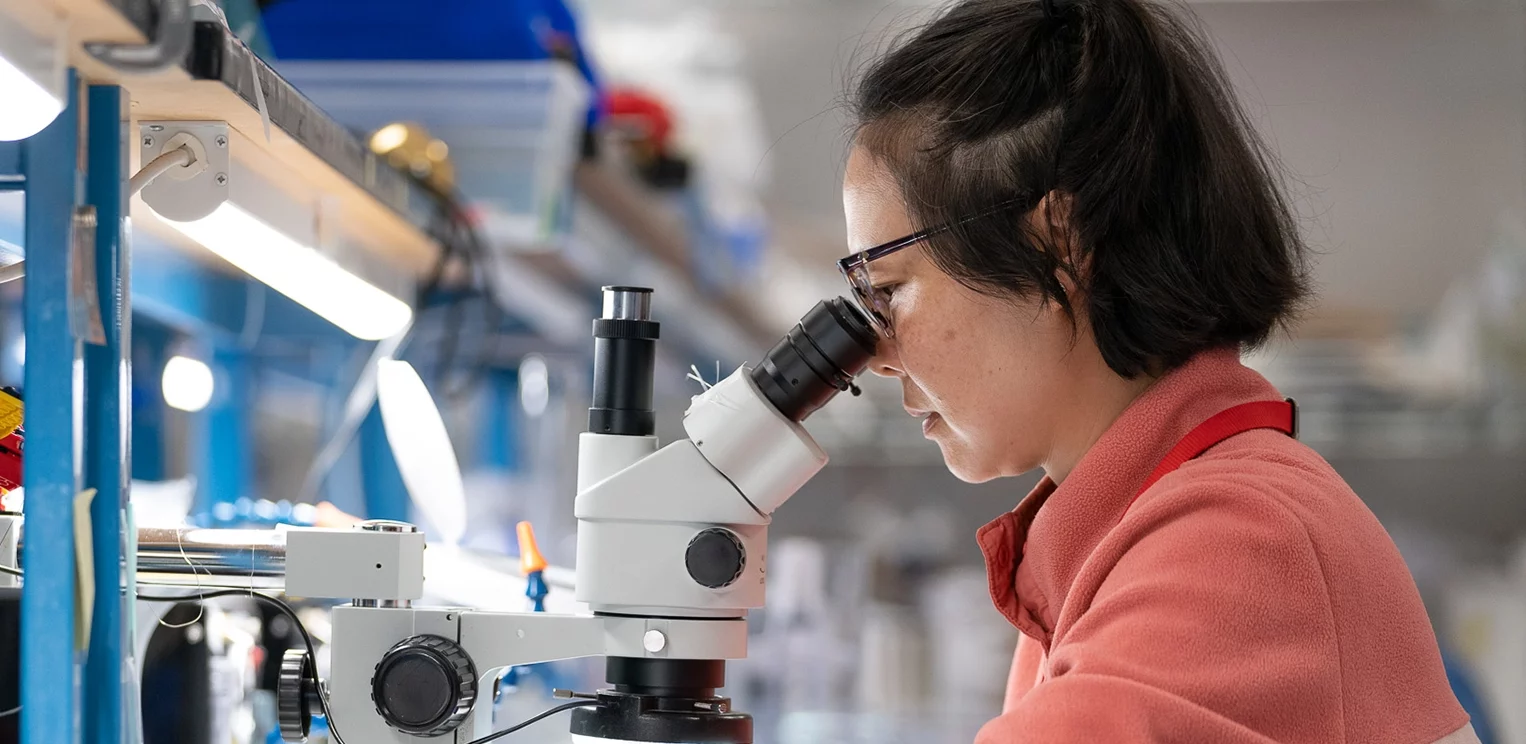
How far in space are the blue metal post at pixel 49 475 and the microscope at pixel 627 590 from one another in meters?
0.17

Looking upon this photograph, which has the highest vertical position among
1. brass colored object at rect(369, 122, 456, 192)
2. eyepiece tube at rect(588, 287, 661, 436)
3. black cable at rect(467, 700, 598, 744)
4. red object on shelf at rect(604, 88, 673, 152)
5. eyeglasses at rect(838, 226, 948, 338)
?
red object on shelf at rect(604, 88, 673, 152)

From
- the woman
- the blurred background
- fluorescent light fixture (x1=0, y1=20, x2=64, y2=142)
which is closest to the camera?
fluorescent light fixture (x1=0, y1=20, x2=64, y2=142)

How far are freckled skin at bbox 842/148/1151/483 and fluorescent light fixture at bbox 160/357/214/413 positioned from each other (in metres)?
1.07

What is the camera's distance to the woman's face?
0.88 m

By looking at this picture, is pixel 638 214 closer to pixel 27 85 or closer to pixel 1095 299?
pixel 1095 299

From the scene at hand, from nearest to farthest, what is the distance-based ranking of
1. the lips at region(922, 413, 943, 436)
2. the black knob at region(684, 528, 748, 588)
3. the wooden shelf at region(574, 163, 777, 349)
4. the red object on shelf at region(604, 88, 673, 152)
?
1. the black knob at region(684, 528, 748, 588)
2. the lips at region(922, 413, 943, 436)
3. the wooden shelf at region(574, 163, 777, 349)
4. the red object on shelf at region(604, 88, 673, 152)

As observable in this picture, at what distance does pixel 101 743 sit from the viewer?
0.72 metres

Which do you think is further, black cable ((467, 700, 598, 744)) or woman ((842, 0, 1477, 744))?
black cable ((467, 700, 598, 744))

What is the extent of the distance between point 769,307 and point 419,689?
7.45 feet

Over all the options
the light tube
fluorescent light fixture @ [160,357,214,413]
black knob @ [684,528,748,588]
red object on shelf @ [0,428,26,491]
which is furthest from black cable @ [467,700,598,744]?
fluorescent light fixture @ [160,357,214,413]

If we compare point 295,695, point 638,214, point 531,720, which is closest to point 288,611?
point 295,695

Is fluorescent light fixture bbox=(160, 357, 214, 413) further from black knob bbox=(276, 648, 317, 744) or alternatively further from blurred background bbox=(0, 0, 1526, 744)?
black knob bbox=(276, 648, 317, 744)

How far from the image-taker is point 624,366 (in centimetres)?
91

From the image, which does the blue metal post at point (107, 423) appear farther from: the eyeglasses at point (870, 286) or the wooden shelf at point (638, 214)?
the wooden shelf at point (638, 214)
